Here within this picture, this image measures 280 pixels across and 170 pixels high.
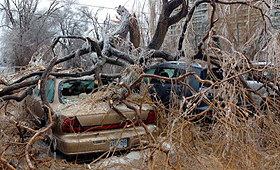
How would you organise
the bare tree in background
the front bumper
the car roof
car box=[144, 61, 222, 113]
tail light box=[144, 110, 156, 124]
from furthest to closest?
the bare tree in background < the car roof < car box=[144, 61, 222, 113] < tail light box=[144, 110, 156, 124] < the front bumper

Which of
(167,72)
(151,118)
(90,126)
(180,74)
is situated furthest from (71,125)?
(167,72)

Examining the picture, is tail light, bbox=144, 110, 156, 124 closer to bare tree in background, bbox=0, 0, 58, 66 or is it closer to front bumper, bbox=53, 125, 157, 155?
front bumper, bbox=53, 125, 157, 155

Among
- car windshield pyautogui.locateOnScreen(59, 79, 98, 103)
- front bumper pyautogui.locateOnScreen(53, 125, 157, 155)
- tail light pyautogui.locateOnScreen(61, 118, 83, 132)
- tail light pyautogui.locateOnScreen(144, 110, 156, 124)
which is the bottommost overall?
front bumper pyautogui.locateOnScreen(53, 125, 157, 155)

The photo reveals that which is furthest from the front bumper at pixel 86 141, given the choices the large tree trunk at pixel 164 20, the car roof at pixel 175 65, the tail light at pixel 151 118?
the large tree trunk at pixel 164 20

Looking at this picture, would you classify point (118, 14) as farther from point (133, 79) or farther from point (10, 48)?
point (10, 48)

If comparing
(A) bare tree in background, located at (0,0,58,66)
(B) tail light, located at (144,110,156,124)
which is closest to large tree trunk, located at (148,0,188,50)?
(B) tail light, located at (144,110,156,124)

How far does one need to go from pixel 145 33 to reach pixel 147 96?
8.11ft

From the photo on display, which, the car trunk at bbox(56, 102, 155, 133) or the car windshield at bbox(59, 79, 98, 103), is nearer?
the car trunk at bbox(56, 102, 155, 133)

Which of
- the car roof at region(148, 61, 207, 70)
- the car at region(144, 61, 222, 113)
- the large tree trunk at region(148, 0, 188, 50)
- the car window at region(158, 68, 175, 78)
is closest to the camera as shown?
the car at region(144, 61, 222, 113)

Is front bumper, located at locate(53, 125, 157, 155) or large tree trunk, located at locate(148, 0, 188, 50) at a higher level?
large tree trunk, located at locate(148, 0, 188, 50)

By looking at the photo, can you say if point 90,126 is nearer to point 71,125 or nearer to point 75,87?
point 71,125

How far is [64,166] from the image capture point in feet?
12.0

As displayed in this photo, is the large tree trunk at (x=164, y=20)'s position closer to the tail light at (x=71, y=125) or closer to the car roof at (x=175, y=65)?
the car roof at (x=175, y=65)

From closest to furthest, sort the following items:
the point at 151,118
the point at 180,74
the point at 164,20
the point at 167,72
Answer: the point at 151,118 < the point at 180,74 < the point at 167,72 < the point at 164,20
